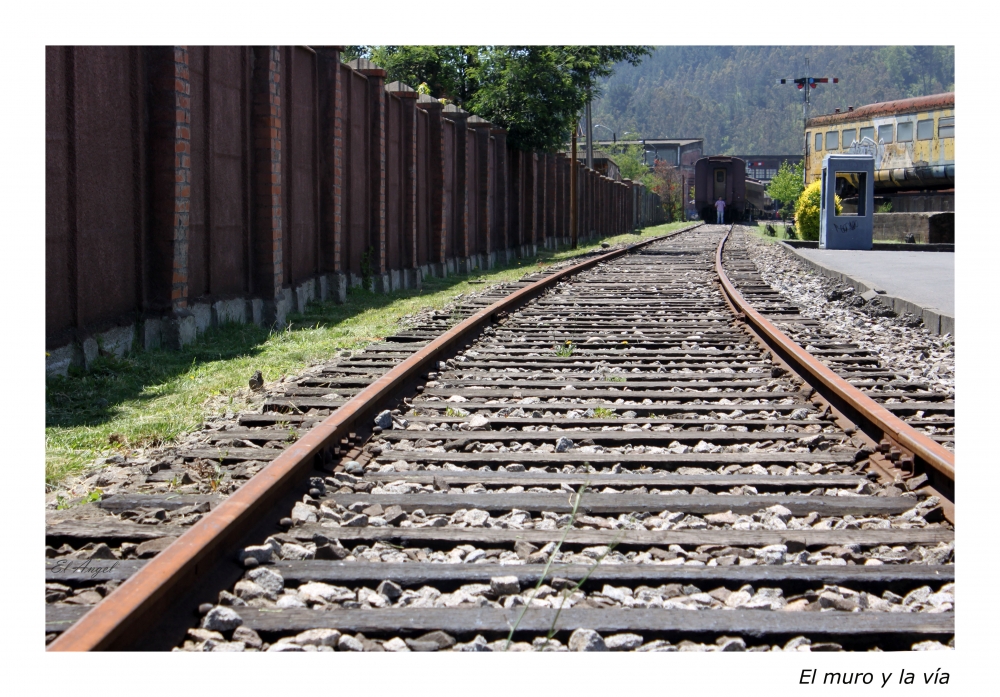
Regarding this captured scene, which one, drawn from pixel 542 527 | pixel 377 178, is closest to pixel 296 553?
pixel 542 527

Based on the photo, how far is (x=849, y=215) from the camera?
76.7 ft

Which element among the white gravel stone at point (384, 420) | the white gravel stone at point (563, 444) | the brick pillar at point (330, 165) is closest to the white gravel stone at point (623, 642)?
the white gravel stone at point (563, 444)

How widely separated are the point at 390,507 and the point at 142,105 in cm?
534

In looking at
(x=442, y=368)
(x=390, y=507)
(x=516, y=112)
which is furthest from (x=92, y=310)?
(x=516, y=112)

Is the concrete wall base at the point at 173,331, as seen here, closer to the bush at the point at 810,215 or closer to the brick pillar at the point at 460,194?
the brick pillar at the point at 460,194

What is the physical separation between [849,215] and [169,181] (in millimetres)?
19330

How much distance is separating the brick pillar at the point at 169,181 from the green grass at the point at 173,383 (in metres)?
0.41

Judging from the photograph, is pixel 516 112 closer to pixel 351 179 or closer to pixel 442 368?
pixel 351 179

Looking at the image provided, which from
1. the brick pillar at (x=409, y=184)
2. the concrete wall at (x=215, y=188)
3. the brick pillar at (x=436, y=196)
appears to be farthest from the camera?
the brick pillar at (x=436, y=196)

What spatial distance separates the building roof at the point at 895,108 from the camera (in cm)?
4122

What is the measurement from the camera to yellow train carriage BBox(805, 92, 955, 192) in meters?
40.7

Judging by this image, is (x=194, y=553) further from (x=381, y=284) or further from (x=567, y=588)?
(x=381, y=284)

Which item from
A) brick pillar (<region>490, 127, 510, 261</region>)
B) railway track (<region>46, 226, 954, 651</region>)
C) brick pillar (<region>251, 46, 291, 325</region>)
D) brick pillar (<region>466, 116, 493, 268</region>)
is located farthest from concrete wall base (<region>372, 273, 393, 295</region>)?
brick pillar (<region>490, 127, 510, 261</region>)

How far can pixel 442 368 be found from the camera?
6.56 m
